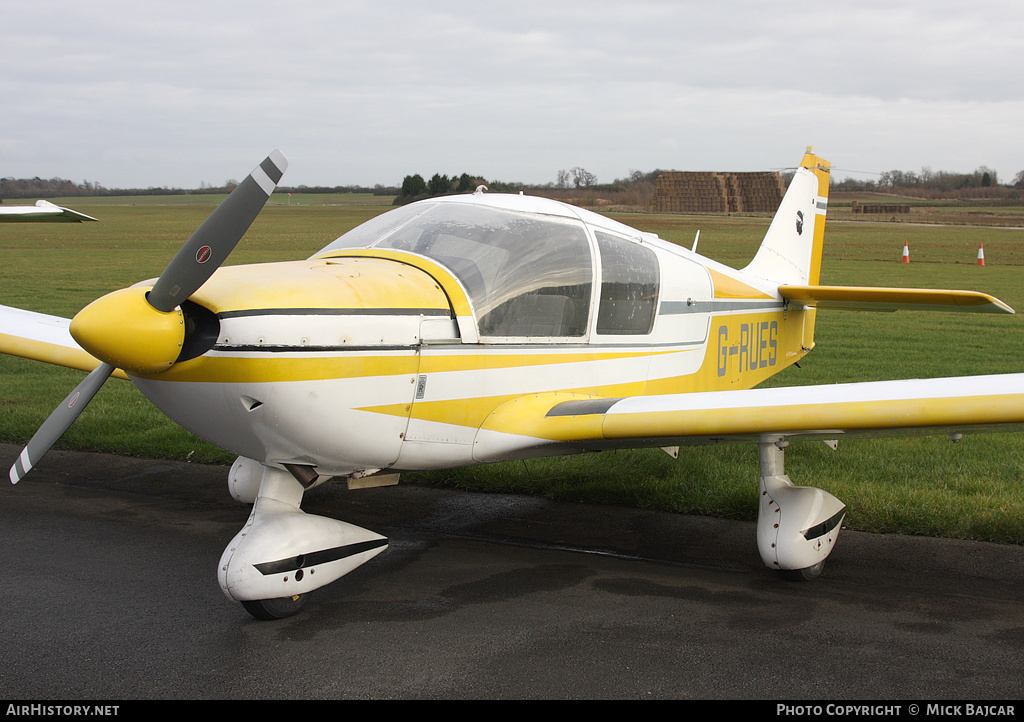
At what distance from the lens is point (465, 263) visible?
14.3 feet

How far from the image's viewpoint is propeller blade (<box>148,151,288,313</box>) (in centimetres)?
320

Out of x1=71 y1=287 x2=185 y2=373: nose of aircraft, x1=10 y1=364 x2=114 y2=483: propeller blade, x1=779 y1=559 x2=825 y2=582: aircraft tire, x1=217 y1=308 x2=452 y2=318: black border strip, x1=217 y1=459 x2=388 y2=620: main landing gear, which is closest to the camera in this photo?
x1=71 y1=287 x2=185 y2=373: nose of aircraft

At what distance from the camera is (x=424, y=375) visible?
4016 mm

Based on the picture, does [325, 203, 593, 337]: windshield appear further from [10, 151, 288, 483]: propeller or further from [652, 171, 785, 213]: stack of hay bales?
[652, 171, 785, 213]: stack of hay bales

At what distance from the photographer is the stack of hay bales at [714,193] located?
3031 centimetres

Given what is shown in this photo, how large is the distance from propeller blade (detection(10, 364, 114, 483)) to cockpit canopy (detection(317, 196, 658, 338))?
129 cm

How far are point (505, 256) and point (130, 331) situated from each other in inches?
77.9

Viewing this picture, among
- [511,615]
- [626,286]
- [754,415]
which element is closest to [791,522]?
[754,415]

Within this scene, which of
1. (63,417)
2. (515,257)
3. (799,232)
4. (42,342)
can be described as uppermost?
(799,232)

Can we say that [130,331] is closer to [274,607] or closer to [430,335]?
[430,335]

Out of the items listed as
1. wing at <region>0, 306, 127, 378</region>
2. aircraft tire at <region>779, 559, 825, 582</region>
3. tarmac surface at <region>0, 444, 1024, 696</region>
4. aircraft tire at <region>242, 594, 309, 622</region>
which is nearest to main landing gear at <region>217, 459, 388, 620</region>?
aircraft tire at <region>242, 594, 309, 622</region>

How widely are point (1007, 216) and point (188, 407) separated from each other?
237 ft

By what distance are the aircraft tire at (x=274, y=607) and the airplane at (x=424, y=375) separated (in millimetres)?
11
